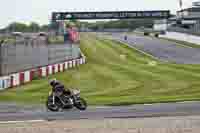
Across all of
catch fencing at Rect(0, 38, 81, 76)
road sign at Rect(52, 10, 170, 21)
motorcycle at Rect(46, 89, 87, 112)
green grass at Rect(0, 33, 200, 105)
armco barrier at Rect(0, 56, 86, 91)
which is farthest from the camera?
road sign at Rect(52, 10, 170, 21)

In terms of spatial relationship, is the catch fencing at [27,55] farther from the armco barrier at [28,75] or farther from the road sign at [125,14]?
the road sign at [125,14]

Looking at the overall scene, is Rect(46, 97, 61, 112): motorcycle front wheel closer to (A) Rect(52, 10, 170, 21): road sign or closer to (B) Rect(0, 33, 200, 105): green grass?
(B) Rect(0, 33, 200, 105): green grass

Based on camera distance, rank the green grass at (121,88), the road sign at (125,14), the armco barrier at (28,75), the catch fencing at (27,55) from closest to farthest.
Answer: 1. the green grass at (121,88)
2. the armco barrier at (28,75)
3. the catch fencing at (27,55)
4. the road sign at (125,14)

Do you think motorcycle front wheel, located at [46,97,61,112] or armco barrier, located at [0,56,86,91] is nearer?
motorcycle front wheel, located at [46,97,61,112]

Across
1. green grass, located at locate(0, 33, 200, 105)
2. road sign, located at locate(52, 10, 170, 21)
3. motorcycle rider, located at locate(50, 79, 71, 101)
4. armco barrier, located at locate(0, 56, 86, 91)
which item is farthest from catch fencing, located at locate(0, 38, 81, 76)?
road sign, located at locate(52, 10, 170, 21)

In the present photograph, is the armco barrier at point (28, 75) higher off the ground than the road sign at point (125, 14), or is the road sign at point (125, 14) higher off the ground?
the road sign at point (125, 14)

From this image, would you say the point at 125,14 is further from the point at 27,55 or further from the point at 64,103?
the point at 64,103

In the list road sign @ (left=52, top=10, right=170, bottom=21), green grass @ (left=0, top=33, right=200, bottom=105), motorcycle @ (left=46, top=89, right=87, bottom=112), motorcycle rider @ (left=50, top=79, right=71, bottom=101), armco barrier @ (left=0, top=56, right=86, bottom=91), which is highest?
road sign @ (left=52, top=10, right=170, bottom=21)

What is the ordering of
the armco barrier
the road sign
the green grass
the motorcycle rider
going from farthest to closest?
the road sign, the armco barrier, the green grass, the motorcycle rider

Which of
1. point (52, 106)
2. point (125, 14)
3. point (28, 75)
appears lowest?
point (28, 75)

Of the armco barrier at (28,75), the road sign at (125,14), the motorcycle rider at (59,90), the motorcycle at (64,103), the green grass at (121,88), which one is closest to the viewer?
the motorcycle at (64,103)

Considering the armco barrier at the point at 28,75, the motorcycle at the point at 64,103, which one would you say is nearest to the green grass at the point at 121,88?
the armco barrier at the point at 28,75

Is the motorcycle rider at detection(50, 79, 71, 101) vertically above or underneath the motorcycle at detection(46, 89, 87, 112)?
above

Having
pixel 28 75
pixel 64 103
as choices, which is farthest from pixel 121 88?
pixel 64 103
